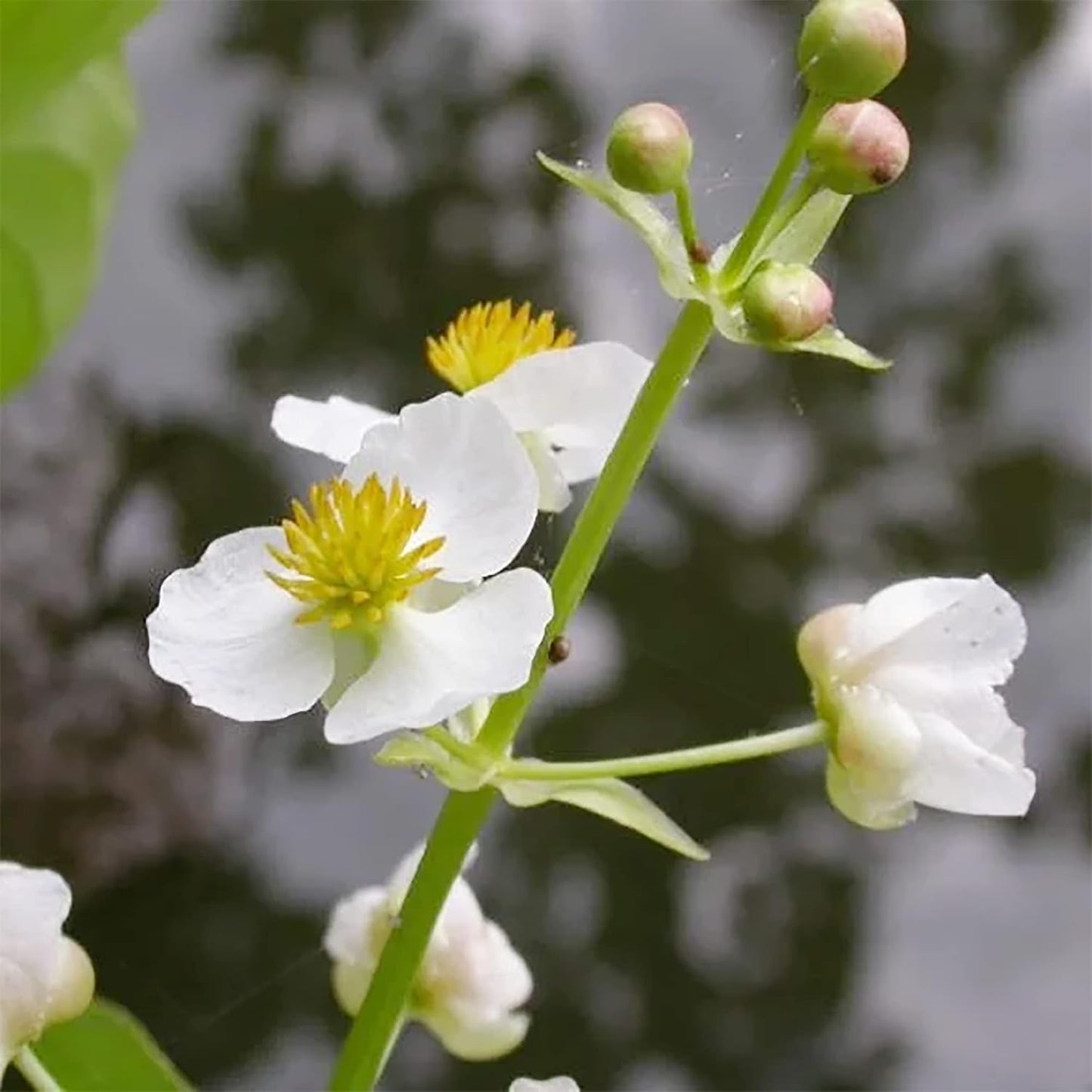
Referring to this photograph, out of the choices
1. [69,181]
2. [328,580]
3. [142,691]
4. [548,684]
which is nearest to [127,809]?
[142,691]

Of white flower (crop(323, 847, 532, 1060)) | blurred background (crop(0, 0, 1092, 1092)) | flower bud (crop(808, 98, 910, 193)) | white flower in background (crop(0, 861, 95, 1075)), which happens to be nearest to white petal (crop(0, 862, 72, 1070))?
white flower in background (crop(0, 861, 95, 1075))

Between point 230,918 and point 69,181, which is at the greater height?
point 69,181

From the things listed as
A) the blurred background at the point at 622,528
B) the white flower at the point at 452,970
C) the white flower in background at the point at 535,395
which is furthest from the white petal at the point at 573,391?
the blurred background at the point at 622,528

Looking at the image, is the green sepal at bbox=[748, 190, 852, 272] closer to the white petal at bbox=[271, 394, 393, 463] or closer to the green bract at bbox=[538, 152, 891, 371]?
the green bract at bbox=[538, 152, 891, 371]

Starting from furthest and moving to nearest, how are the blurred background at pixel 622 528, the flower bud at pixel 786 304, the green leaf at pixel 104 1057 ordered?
the blurred background at pixel 622 528 → the green leaf at pixel 104 1057 → the flower bud at pixel 786 304

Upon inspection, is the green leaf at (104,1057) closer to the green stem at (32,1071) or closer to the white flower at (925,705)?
the green stem at (32,1071)

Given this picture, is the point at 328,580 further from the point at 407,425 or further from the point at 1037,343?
the point at 1037,343
